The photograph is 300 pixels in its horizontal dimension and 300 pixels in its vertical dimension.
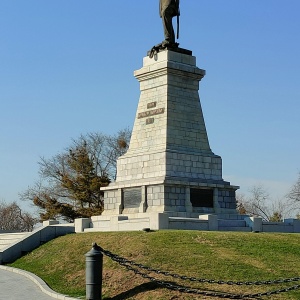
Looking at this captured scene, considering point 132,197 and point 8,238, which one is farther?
point 132,197

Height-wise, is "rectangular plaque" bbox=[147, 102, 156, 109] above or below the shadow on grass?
above

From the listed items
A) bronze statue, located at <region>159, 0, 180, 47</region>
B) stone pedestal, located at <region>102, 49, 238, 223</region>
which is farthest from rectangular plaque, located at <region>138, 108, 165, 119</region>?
bronze statue, located at <region>159, 0, 180, 47</region>

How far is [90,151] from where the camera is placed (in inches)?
1885

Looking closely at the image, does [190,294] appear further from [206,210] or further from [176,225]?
[206,210]

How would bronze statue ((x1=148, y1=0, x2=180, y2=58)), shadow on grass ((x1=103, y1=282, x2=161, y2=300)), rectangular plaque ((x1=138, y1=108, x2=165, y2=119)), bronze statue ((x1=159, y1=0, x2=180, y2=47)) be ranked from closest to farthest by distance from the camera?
shadow on grass ((x1=103, y1=282, x2=161, y2=300))
rectangular plaque ((x1=138, y1=108, x2=165, y2=119))
bronze statue ((x1=148, y1=0, x2=180, y2=58))
bronze statue ((x1=159, y1=0, x2=180, y2=47))

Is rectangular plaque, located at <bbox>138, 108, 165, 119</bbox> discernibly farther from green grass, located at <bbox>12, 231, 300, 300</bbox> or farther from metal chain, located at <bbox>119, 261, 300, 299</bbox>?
metal chain, located at <bbox>119, 261, 300, 299</bbox>

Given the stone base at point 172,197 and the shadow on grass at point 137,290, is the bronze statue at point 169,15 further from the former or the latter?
the shadow on grass at point 137,290

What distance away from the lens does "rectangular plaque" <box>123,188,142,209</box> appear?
81.5 ft

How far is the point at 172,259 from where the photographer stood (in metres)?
16.1

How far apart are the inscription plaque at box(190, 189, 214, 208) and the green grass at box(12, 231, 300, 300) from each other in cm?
494

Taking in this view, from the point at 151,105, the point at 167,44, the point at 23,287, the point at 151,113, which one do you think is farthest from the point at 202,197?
the point at 23,287

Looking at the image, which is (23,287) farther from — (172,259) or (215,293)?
(215,293)

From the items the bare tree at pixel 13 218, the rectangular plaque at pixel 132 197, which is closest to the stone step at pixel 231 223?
the rectangular plaque at pixel 132 197

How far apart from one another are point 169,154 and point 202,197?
2.21m
